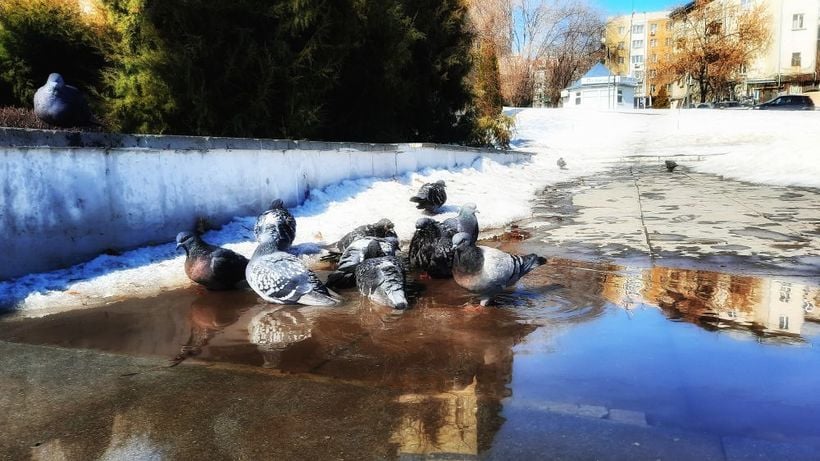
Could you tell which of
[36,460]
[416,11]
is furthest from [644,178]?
[36,460]

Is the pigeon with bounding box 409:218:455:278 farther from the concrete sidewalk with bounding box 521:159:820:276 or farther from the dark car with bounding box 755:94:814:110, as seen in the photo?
the dark car with bounding box 755:94:814:110

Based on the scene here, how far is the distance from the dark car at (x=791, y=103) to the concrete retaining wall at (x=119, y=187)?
39.5m

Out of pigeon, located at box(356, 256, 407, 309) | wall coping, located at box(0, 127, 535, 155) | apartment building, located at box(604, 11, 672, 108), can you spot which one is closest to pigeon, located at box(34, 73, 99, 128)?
wall coping, located at box(0, 127, 535, 155)

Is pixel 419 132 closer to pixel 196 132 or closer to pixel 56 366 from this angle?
pixel 196 132

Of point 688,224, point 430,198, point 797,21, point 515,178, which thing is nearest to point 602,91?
point 797,21

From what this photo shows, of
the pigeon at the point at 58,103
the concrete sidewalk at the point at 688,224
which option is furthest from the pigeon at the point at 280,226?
the pigeon at the point at 58,103

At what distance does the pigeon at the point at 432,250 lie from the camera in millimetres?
5781

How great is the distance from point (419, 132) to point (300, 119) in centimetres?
622

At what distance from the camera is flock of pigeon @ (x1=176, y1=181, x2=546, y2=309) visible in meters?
4.66

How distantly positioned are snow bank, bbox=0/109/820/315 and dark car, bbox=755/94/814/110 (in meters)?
6.69

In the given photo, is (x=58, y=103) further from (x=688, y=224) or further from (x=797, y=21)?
(x=797, y=21)

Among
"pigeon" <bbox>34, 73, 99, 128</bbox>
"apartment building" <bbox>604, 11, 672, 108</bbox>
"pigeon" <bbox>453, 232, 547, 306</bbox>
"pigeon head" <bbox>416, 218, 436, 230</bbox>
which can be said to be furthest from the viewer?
"apartment building" <bbox>604, 11, 672, 108</bbox>

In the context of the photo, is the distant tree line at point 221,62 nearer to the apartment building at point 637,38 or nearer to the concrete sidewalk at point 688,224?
the concrete sidewalk at point 688,224

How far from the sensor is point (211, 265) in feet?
17.5
